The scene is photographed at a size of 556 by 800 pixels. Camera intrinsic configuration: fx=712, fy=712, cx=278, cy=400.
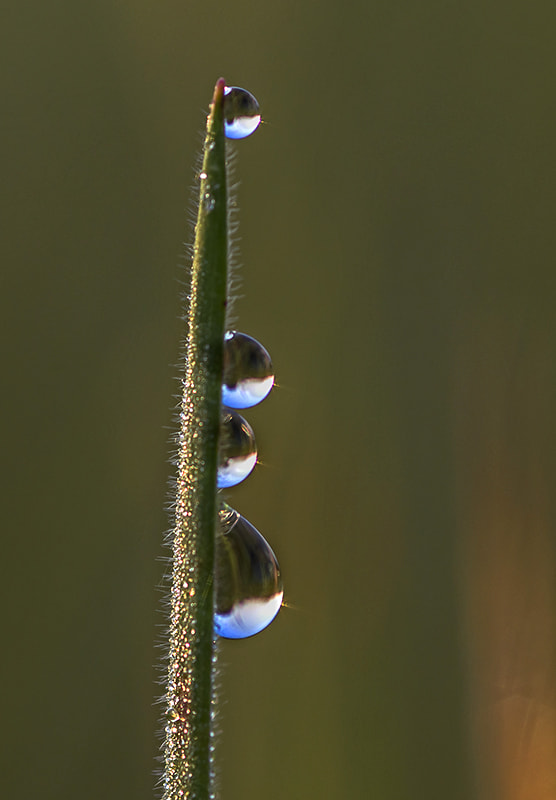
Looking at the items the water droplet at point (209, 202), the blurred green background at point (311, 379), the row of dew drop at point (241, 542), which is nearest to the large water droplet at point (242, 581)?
the row of dew drop at point (241, 542)

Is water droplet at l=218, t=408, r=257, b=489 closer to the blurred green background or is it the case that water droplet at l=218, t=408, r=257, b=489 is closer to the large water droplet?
the large water droplet

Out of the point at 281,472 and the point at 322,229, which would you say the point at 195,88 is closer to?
the point at 322,229

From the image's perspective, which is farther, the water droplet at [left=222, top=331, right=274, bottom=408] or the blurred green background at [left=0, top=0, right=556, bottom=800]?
the blurred green background at [left=0, top=0, right=556, bottom=800]

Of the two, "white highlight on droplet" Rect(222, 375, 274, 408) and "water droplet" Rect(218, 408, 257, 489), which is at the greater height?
"white highlight on droplet" Rect(222, 375, 274, 408)

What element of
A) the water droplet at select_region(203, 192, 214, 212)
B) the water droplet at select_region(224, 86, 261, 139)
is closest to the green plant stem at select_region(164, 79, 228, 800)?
the water droplet at select_region(203, 192, 214, 212)

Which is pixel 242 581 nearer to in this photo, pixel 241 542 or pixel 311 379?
pixel 241 542

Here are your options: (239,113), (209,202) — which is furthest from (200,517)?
(239,113)
